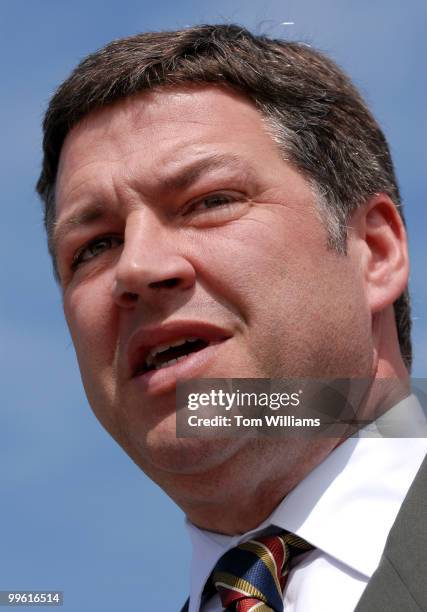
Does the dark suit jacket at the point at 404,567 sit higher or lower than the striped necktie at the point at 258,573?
higher

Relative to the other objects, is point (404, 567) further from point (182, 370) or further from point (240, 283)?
point (240, 283)

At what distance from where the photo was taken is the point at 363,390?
3.55 meters

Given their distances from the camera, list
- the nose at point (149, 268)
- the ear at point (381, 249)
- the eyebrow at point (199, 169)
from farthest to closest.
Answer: the ear at point (381, 249) < the eyebrow at point (199, 169) < the nose at point (149, 268)

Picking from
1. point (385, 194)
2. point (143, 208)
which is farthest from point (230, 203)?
point (385, 194)

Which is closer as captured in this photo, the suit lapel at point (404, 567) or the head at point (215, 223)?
the suit lapel at point (404, 567)

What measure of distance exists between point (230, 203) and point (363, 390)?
3.01 ft

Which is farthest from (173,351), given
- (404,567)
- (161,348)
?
(404,567)

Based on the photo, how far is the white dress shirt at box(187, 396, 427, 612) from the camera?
3.04 m

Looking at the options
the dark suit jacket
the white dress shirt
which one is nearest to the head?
the white dress shirt

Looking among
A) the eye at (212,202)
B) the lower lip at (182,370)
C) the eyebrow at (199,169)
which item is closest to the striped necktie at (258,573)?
the lower lip at (182,370)

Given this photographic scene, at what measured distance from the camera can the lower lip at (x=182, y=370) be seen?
10.7 feet

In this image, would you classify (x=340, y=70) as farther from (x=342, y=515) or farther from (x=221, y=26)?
(x=342, y=515)

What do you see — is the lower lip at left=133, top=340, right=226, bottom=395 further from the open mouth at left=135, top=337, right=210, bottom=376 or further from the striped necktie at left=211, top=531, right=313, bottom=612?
the striped necktie at left=211, top=531, right=313, bottom=612

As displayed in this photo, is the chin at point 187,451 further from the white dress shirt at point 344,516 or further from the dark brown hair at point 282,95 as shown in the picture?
the dark brown hair at point 282,95
